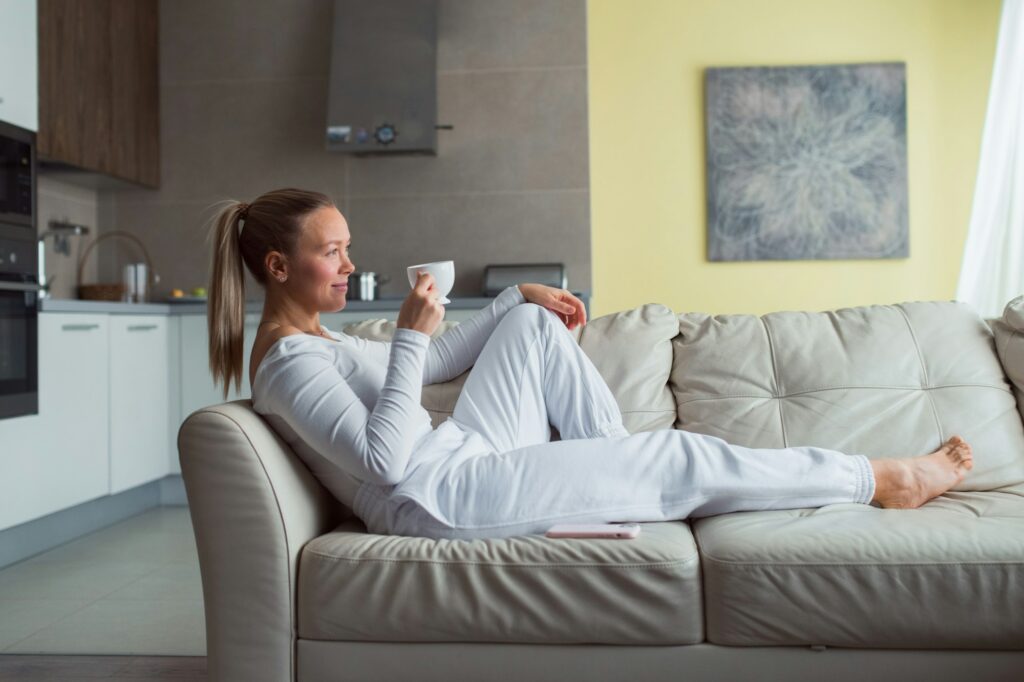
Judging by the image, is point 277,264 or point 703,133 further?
point 703,133

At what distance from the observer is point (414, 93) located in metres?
4.67

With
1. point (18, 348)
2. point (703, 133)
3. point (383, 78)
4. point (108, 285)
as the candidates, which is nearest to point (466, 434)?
point (18, 348)

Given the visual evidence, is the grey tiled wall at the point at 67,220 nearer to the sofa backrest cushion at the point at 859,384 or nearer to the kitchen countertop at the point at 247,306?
the kitchen countertop at the point at 247,306

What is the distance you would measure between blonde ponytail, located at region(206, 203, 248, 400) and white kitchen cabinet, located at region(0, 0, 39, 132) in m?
1.98

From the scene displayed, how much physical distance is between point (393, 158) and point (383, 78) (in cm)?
42

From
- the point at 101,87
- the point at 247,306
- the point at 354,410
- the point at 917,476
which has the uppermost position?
the point at 101,87

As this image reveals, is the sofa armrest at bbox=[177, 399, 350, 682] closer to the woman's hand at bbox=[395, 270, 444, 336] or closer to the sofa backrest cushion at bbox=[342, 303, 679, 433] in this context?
the woman's hand at bbox=[395, 270, 444, 336]

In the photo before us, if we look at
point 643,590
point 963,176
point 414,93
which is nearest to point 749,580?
point 643,590

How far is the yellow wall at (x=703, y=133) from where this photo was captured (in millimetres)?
4992

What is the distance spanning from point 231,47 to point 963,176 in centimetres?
374

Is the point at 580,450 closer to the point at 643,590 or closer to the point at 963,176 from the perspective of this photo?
the point at 643,590

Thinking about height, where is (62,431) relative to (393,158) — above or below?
below

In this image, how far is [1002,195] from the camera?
4156 millimetres

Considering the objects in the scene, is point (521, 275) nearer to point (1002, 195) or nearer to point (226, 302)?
point (1002, 195)
